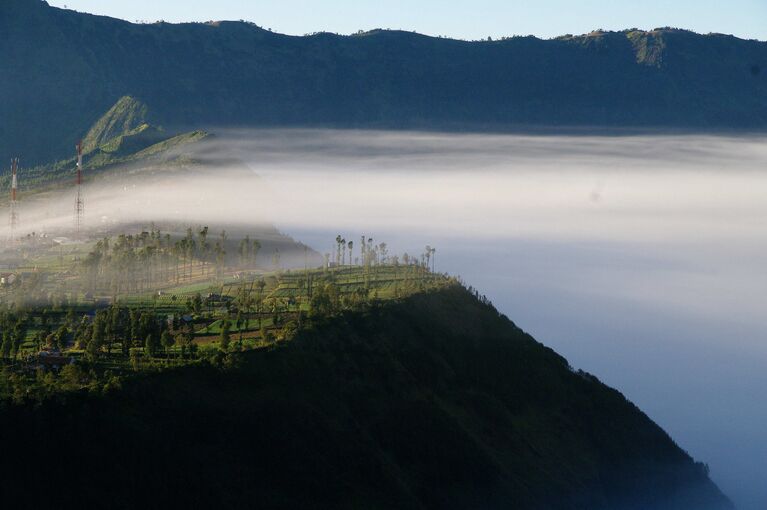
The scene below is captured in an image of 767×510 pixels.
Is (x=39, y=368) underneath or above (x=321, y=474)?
above

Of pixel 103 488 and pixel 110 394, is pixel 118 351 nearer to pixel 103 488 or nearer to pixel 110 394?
pixel 110 394

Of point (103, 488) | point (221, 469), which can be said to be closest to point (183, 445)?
point (221, 469)

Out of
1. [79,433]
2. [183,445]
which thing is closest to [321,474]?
[183,445]

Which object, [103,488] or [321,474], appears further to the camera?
[321,474]

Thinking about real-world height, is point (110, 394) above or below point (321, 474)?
above

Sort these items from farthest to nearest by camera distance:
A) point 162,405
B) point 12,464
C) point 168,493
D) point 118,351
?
1. point 118,351
2. point 162,405
3. point 168,493
4. point 12,464

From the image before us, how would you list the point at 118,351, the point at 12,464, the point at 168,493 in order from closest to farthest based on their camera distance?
the point at 12,464 < the point at 168,493 < the point at 118,351

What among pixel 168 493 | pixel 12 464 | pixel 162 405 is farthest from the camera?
pixel 162 405

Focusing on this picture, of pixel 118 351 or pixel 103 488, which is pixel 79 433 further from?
pixel 118 351

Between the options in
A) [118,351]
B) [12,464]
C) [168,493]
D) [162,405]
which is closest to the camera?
[12,464]
